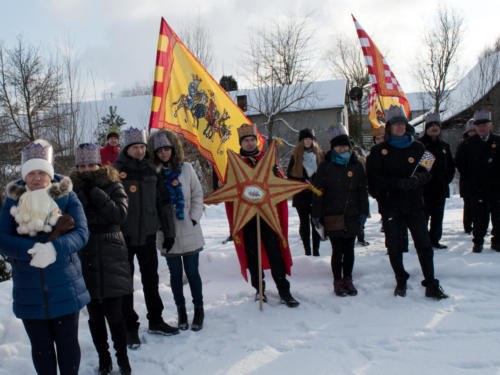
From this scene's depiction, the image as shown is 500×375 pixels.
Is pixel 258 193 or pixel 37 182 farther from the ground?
pixel 37 182

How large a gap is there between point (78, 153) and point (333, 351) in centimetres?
270

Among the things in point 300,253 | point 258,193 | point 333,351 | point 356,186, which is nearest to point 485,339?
point 333,351

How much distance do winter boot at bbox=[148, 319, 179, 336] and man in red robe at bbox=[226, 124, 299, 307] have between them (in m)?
1.14

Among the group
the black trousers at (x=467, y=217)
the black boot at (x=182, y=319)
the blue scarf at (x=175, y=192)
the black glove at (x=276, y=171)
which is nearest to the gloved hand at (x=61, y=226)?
the blue scarf at (x=175, y=192)

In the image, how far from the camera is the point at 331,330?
379 cm

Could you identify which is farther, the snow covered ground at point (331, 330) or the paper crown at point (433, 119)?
the paper crown at point (433, 119)

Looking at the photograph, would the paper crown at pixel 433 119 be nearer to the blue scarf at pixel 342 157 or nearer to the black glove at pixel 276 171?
the blue scarf at pixel 342 157

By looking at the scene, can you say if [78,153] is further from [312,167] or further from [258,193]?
[312,167]

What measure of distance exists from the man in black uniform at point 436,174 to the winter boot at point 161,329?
4143 mm

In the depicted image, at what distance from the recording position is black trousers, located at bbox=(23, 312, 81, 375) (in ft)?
8.68

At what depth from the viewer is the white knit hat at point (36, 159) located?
8.84 ft

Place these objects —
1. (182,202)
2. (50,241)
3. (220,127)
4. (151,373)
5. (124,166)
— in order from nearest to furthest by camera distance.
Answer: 1. (50,241)
2. (151,373)
3. (124,166)
4. (182,202)
5. (220,127)

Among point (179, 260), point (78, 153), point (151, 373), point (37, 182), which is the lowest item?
point (151, 373)

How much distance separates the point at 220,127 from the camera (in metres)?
6.10
